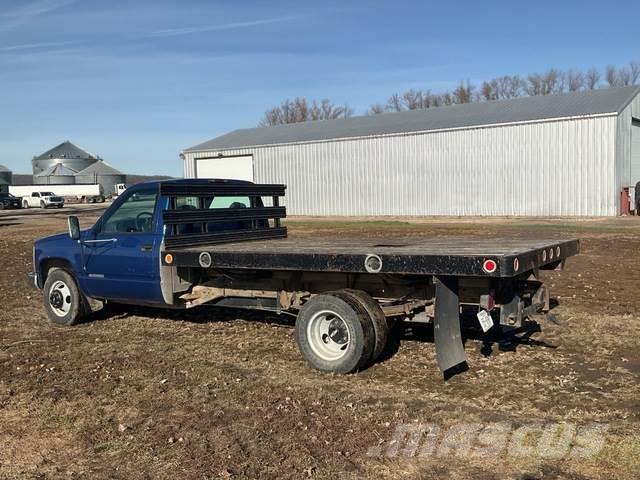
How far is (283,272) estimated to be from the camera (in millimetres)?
6496

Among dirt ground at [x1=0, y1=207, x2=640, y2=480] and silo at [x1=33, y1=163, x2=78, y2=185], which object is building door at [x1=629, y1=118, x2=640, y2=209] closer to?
dirt ground at [x1=0, y1=207, x2=640, y2=480]

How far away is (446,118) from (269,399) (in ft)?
100

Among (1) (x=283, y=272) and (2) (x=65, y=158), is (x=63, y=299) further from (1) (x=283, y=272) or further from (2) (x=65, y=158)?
(2) (x=65, y=158)

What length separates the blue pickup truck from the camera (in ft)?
17.7

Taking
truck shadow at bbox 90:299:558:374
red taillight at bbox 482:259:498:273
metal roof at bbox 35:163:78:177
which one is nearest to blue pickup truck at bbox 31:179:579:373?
red taillight at bbox 482:259:498:273

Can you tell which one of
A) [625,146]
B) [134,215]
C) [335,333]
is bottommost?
[335,333]

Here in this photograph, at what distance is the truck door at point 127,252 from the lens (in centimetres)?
704

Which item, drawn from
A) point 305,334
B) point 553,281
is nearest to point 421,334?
point 305,334

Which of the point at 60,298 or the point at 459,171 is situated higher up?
the point at 459,171

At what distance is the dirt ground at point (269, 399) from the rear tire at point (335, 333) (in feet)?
0.52

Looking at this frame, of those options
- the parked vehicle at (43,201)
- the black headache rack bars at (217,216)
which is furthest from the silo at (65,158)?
the black headache rack bars at (217,216)

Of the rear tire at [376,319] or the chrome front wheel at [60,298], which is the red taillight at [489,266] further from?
the chrome front wheel at [60,298]

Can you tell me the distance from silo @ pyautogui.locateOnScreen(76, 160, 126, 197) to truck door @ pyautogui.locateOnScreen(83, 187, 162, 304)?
90.3 metres

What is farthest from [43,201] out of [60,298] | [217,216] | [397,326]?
[397,326]
